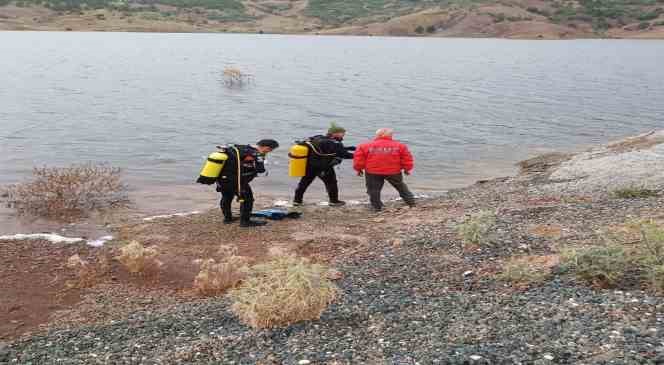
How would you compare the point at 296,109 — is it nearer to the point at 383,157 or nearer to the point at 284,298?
the point at 383,157

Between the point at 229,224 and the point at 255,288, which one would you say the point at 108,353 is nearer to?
the point at 255,288

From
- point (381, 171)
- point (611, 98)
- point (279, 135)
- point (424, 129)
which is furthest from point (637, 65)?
point (381, 171)

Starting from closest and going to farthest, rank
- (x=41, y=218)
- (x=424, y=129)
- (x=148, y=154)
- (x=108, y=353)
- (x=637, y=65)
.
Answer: (x=108, y=353) < (x=41, y=218) < (x=148, y=154) < (x=424, y=129) < (x=637, y=65)

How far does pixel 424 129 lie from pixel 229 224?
650 inches

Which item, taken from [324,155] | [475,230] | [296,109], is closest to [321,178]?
[324,155]

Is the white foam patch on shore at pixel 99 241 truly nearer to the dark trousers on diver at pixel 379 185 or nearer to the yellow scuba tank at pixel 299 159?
the yellow scuba tank at pixel 299 159

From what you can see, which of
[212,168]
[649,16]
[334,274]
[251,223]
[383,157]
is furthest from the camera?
[649,16]

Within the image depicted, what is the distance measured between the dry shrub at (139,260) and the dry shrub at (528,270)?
4.91 meters

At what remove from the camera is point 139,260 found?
9602 millimetres

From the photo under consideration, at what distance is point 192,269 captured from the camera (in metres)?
9.73

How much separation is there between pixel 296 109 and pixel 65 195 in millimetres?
19036

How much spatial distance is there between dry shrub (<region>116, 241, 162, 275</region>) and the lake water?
5474mm

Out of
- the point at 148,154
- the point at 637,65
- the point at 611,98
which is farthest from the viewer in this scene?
the point at 637,65

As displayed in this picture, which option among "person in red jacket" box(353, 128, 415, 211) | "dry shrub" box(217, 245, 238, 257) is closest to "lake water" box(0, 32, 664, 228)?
"person in red jacket" box(353, 128, 415, 211)
